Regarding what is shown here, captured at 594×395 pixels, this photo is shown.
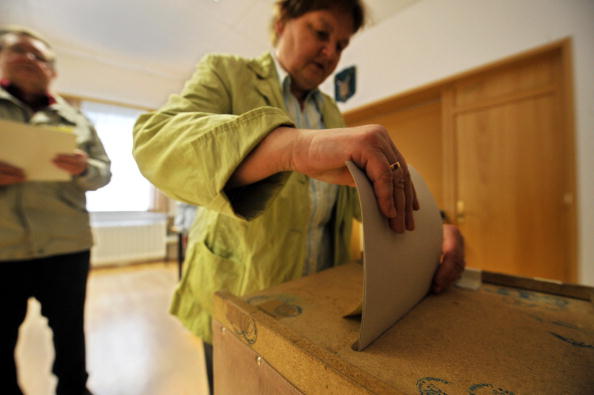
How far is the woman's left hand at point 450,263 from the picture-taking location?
18.5 inches

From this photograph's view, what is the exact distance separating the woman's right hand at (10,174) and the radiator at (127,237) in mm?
3132

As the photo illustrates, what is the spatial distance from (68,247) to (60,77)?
3.59 m

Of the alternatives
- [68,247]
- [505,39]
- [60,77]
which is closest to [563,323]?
[68,247]

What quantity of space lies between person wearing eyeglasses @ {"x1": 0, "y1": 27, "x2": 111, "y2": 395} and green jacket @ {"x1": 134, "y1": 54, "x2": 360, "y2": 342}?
21.4 inches

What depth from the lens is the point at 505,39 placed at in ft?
5.57

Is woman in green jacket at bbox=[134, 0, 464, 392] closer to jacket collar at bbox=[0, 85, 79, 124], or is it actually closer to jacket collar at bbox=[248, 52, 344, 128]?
jacket collar at bbox=[248, 52, 344, 128]

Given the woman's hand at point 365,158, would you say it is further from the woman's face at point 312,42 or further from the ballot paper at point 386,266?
the woman's face at point 312,42

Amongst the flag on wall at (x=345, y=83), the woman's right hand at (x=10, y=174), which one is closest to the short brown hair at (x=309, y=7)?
the woman's right hand at (x=10, y=174)

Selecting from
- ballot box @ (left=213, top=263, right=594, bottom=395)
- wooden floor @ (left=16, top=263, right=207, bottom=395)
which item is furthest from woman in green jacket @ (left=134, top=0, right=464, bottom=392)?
wooden floor @ (left=16, top=263, right=207, bottom=395)

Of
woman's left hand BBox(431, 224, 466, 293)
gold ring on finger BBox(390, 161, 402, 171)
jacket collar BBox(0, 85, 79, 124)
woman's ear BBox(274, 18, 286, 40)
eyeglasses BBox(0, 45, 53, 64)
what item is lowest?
woman's left hand BBox(431, 224, 466, 293)

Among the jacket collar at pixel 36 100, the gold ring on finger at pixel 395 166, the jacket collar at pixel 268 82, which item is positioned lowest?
the gold ring on finger at pixel 395 166

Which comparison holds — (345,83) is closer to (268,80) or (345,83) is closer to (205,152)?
(268,80)

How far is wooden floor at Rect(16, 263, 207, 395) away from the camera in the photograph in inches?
49.6

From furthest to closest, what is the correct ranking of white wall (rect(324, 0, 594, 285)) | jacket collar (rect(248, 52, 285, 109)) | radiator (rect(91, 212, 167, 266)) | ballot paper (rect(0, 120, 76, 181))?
radiator (rect(91, 212, 167, 266)) → white wall (rect(324, 0, 594, 285)) → ballot paper (rect(0, 120, 76, 181)) → jacket collar (rect(248, 52, 285, 109))
